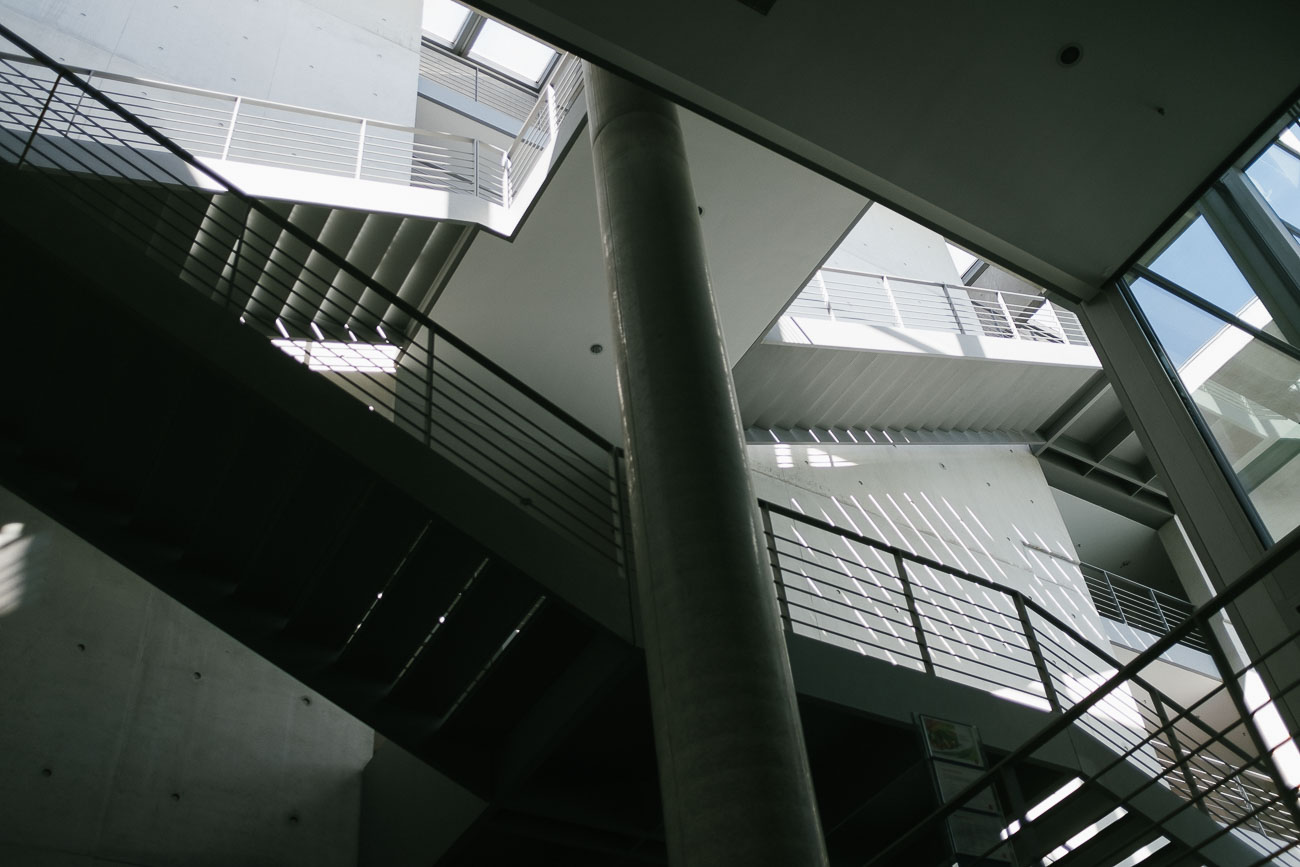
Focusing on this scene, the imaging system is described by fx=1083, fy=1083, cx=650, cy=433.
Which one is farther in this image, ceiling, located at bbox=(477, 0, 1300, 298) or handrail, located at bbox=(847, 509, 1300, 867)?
ceiling, located at bbox=(477, 0, 1300, 298)

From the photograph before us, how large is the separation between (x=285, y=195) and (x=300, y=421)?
3150 mm

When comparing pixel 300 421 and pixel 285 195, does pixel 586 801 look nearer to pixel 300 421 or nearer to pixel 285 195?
pixel 300 421

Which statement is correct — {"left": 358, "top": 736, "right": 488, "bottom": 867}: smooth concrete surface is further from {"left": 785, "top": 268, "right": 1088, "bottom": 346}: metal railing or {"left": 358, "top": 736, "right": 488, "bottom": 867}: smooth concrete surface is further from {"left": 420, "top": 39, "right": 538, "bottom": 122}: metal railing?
{"left": 420, "top": 39, "right": 538, "bottom": 122}: metal railing

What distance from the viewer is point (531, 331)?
29.2 feet

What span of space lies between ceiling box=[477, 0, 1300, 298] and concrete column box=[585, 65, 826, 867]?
0.81 m

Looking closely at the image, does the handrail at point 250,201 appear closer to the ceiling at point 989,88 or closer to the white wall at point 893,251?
the ceiling at point 989,88

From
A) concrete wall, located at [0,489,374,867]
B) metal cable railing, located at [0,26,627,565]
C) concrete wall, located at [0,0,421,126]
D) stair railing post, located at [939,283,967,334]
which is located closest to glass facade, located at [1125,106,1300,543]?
metal cable railing, located at [0,26,627,565]

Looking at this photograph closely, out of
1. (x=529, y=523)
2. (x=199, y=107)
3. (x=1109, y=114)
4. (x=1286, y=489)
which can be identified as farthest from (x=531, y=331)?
(x=1286, y=489)

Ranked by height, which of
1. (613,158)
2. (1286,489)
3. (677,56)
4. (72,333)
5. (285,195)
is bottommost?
(1286,489)

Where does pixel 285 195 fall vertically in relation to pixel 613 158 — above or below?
above

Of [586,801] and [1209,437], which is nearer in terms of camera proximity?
[1209,437]

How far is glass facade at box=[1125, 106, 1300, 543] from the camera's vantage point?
4.37 metres

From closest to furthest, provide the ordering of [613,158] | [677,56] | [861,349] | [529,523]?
1. [677,56]
2. [529,523]
3. [613,158]
4. [861,349]

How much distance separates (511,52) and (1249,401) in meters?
13.0
